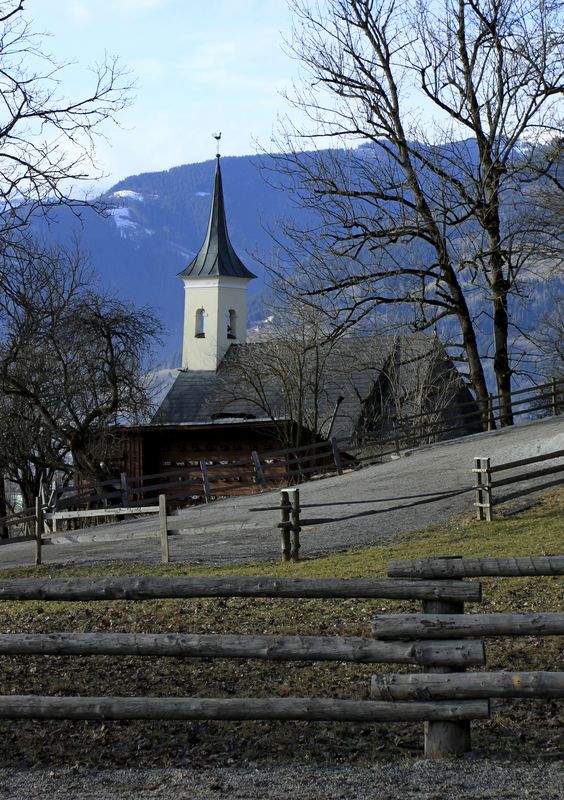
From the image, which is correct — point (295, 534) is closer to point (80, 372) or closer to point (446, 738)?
point (446, 738)

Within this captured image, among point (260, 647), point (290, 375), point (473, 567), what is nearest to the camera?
point (473, 567)

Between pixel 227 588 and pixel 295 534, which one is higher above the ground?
pixel 227 588

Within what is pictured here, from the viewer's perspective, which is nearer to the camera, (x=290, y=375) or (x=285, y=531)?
(x=285, y=531)

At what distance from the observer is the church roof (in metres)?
75.8

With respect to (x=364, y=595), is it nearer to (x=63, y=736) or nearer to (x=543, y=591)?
(x=63, y=736)

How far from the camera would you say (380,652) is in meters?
6.84

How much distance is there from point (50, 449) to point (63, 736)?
115 feet

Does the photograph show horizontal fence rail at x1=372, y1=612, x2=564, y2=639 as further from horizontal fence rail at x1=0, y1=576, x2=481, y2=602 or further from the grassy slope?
the grassy slope

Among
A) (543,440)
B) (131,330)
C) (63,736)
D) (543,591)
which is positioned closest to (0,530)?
(131,330)

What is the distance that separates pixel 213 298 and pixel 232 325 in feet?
7.93

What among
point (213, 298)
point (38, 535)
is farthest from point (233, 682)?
point (213, 298)

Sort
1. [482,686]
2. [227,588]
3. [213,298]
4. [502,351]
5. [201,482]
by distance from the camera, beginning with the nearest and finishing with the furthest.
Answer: [482,686] < [227,588] < [502,351] < [201,482] < [213,298]

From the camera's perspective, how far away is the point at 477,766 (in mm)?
6445

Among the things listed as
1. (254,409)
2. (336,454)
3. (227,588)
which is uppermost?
(254,409)
